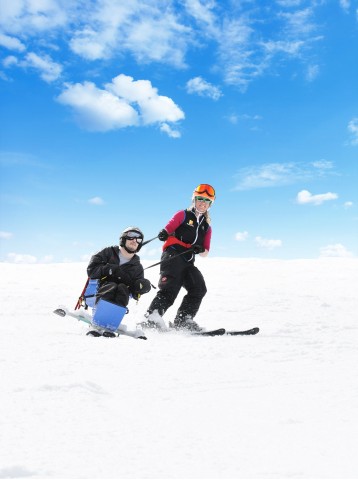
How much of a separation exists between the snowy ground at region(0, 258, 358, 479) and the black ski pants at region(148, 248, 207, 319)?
0.82 m

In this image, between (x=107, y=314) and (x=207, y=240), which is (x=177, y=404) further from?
(x=207, y=240)

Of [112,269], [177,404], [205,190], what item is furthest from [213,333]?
[177,404]

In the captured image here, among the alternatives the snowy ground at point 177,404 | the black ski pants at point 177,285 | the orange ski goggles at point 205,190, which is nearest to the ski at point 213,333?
the snowy ground at point 177,404

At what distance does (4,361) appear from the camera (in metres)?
3.47

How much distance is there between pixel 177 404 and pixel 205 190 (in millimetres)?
4568

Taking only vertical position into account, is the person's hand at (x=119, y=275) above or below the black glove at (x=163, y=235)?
below

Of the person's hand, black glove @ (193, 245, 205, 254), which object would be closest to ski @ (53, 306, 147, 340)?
the person's hand

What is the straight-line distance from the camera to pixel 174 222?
6.78 meters

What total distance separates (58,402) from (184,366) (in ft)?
4.66

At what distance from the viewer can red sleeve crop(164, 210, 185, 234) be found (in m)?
6.77

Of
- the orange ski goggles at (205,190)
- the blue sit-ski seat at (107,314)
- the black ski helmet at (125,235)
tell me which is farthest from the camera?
the orange ski goggles at (205,190)

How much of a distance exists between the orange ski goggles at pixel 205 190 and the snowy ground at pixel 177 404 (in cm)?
220

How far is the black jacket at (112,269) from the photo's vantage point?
18.9 ft

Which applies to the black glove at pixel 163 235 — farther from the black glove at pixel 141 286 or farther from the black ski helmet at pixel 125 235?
the black glove at pixel 141 286
